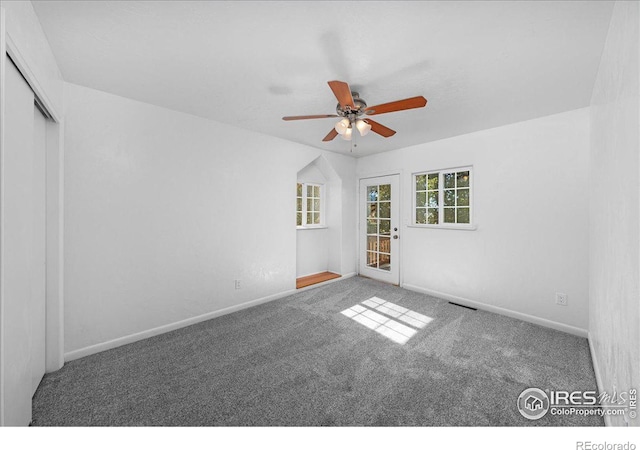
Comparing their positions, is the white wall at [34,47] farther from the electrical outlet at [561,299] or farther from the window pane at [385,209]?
the electrical outlet at [561,299]

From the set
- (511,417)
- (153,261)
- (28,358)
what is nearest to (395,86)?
(511,417)

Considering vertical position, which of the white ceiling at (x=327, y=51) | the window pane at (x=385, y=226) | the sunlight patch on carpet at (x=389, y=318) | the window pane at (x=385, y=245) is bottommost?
the sunlight patch on carpet at (x=389, y=318)

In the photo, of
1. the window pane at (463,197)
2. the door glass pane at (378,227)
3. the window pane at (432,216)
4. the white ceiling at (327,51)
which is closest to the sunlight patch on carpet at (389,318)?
the door glass pane at (378,227)

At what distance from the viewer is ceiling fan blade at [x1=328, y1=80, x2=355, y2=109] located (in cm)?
166

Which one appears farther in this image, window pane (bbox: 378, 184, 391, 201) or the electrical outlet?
window pane (bbox: 378, 184, 391, 201)

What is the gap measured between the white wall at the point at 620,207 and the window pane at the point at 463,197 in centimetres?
172

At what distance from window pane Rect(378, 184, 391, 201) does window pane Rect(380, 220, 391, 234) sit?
42cm

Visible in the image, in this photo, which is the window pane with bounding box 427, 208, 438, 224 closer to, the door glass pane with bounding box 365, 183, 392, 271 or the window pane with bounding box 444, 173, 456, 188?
the window pane with bounding box 444, 173, 456, 188

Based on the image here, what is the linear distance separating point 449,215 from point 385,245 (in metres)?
1.23

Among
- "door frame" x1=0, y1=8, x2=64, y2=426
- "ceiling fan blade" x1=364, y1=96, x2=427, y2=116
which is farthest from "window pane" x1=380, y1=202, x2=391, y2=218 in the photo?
"door frame" x1=0, y1=8, x2=64, y2=426

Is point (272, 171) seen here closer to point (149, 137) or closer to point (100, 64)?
point (149, 137)

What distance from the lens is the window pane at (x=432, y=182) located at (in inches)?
155

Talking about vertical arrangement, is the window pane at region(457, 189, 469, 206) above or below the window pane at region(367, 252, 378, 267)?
above

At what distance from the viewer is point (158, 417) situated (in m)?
1.58
